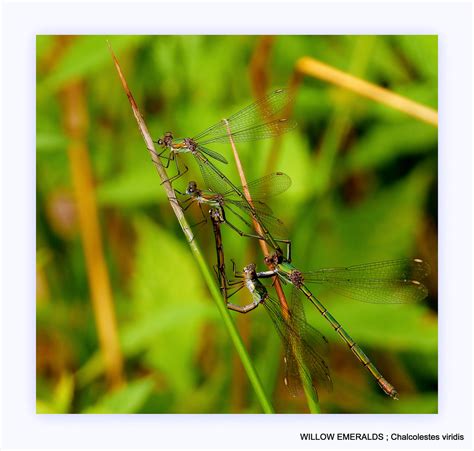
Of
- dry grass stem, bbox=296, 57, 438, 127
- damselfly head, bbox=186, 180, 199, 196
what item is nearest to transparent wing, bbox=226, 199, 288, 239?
damselfly head, bbox=186, 180, 199, 196

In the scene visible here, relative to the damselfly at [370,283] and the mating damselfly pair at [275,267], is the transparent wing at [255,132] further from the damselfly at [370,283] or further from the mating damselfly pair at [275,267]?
the damselfly at [370,283]

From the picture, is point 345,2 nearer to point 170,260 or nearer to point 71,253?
point 170,260

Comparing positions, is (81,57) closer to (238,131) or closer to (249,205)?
(238,131)

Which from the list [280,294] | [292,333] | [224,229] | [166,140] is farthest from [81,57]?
[292,333]

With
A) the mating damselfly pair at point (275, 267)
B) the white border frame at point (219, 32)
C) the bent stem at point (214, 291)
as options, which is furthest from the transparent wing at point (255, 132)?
the bent stem at point (214, 291)

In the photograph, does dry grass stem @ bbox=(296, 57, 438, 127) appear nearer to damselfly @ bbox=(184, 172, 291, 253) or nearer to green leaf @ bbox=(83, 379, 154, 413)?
damselfly @ bbox=(184, 172, 291, 253)
